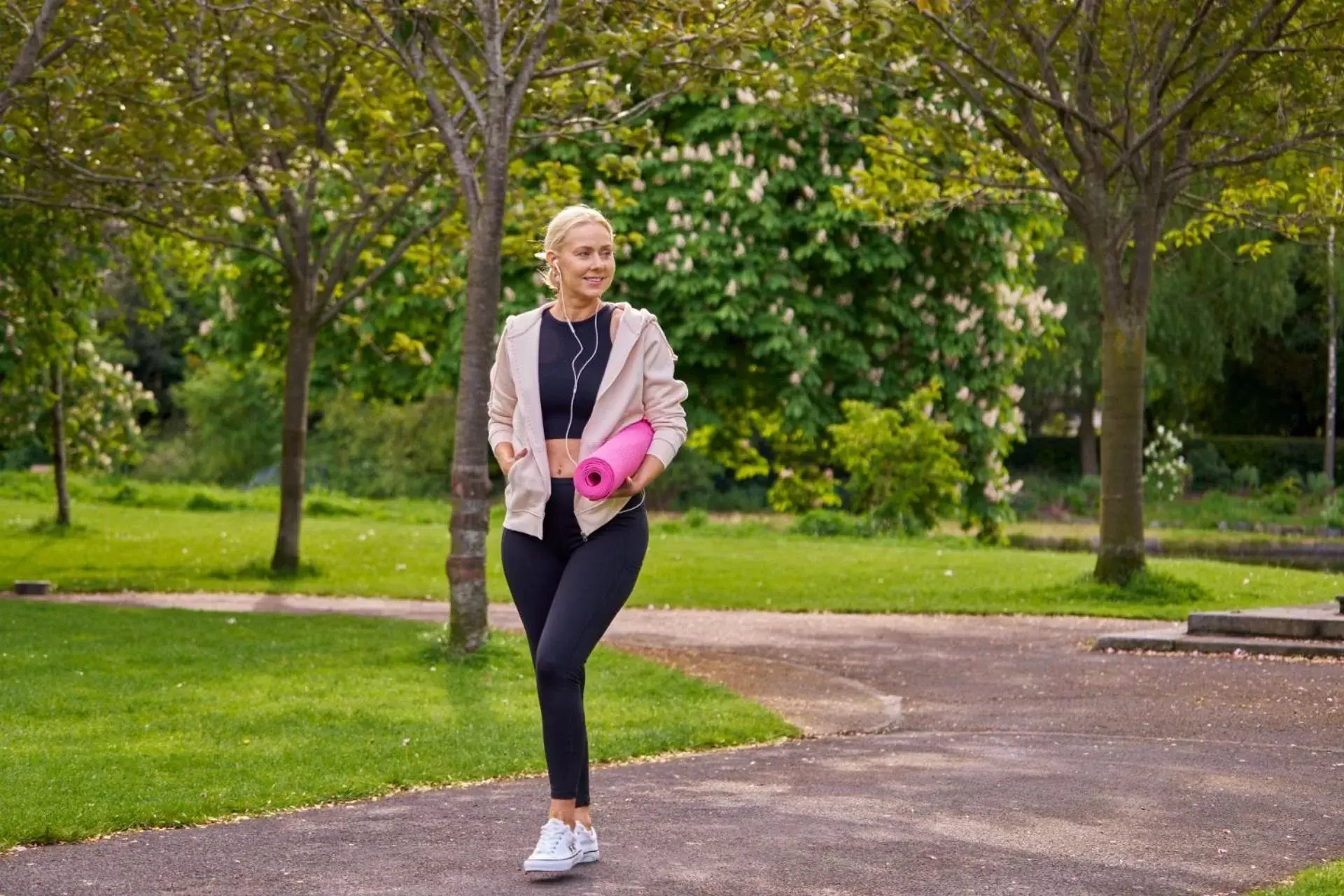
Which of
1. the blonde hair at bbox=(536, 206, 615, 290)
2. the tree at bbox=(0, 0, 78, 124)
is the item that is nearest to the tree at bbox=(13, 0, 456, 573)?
the tree at bbox=(0, 0, 78, 124)

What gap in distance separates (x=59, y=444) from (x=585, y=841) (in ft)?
63.6

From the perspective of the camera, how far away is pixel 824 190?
2475 centimetres

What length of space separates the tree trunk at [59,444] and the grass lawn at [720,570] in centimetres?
37

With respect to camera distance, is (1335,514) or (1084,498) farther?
(1084,498)

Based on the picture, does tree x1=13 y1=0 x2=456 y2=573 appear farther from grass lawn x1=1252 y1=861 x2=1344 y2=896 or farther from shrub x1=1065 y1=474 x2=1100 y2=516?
shrub x1=1065 y1=474 x2=1100 y2=516

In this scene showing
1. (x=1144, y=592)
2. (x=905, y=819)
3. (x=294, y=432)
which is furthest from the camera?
(x=294, y=432)

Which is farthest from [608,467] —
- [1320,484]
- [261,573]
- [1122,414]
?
[1320,484]

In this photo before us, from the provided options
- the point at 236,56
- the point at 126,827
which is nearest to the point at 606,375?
the point at 126,827

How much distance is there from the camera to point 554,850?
20.0 feet

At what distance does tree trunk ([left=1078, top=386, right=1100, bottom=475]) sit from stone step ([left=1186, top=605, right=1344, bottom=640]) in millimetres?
27914

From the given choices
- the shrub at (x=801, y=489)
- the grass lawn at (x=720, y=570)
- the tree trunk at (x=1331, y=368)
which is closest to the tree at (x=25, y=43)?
the grass lawn at (x=720, y=570)

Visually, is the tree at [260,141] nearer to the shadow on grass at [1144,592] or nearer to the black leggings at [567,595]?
the shadow on grass at [1144,592]

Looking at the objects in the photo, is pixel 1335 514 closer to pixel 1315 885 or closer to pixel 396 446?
pixel 396 446

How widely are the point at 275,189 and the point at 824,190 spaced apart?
931cm
